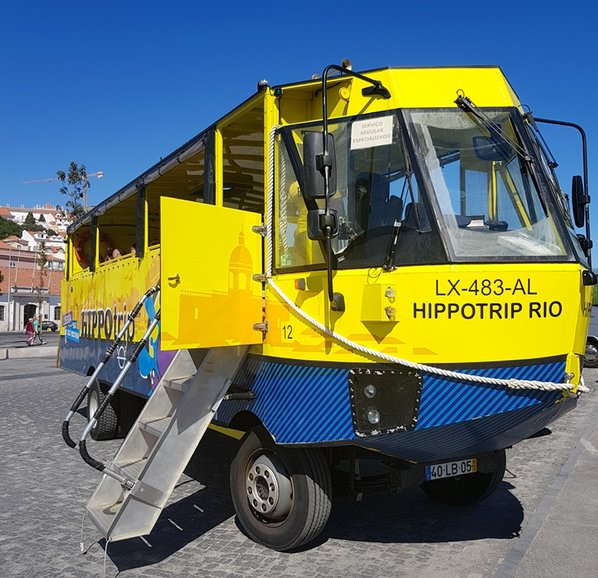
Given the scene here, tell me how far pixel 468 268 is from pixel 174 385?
2481mm

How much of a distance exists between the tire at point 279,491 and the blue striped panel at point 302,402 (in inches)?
8.9

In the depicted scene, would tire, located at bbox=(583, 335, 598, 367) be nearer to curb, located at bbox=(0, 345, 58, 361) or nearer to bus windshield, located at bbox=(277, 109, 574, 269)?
bus windshield, located at bbox=(277, 109, 574, 269)

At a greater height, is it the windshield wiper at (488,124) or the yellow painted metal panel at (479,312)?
the windshield wiper at (488,124)

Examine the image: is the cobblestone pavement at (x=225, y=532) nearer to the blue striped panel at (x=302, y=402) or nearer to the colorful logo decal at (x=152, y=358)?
the blue striped panel at (x=302, y=402)

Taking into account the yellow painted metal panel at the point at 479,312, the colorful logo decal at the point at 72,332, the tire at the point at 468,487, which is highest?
the yellow painted metal panel at the point at 479,312

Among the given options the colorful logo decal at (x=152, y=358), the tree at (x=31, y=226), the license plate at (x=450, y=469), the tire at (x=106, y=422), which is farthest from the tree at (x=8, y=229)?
the license plate at (x=450, y=469)

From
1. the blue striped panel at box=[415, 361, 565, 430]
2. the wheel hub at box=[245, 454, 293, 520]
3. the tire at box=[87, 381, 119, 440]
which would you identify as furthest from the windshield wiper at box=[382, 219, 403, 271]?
the tire at box=[87, 381, 119, 440]

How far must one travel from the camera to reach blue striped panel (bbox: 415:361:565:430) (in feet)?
12.1

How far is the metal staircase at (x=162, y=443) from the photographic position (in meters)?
4.31

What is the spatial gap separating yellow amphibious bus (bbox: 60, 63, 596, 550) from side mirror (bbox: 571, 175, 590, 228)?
0.02m

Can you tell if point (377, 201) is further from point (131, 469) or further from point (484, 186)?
point (131, 469)

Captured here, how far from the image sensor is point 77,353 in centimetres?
994

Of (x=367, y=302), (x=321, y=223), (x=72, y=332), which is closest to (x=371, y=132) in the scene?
(x=321, y=223)

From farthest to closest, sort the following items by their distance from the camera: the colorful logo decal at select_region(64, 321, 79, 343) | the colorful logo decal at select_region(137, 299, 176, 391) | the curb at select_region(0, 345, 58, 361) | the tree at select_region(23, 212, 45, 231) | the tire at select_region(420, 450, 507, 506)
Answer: the tree at select_region(23, 212, 45, 231) → the curb at select_region(0, 345, 58, 361) → the colorful logo decal at select_region(64, 321, 79, 343) → the colorful logo decal at select_region(137, 299, 176, 391) → the tire at select_region(420, 450, 507, 506)
